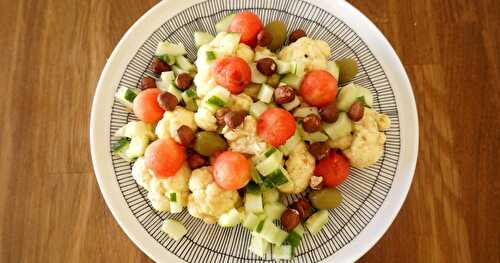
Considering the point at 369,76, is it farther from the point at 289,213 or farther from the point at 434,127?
the point at 289,213

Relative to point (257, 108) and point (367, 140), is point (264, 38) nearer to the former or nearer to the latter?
point (257, 108)

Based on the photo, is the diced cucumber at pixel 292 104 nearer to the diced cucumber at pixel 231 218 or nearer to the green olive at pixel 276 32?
the green olive at pixel 276 32

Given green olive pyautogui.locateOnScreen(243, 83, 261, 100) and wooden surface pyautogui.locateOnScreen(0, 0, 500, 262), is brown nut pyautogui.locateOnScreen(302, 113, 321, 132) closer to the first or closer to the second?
green olive pyautogui.locateOnScreen(243, 83, 261, 100)

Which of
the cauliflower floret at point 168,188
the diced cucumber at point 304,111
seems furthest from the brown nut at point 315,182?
the cauliflower floret at point 168,188

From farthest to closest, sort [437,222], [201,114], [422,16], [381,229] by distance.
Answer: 1. [422,16]
2. [437,222]
3. [381,229]
4. [201,114]

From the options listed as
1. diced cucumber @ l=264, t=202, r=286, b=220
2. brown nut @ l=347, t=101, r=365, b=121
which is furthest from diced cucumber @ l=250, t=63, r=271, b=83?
diced cucumber @ l=264, t=202, r=286, b=220

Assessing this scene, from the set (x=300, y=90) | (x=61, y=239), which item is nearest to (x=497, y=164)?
(x=300, y=90)

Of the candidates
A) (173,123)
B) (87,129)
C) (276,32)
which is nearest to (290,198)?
(173,123)
